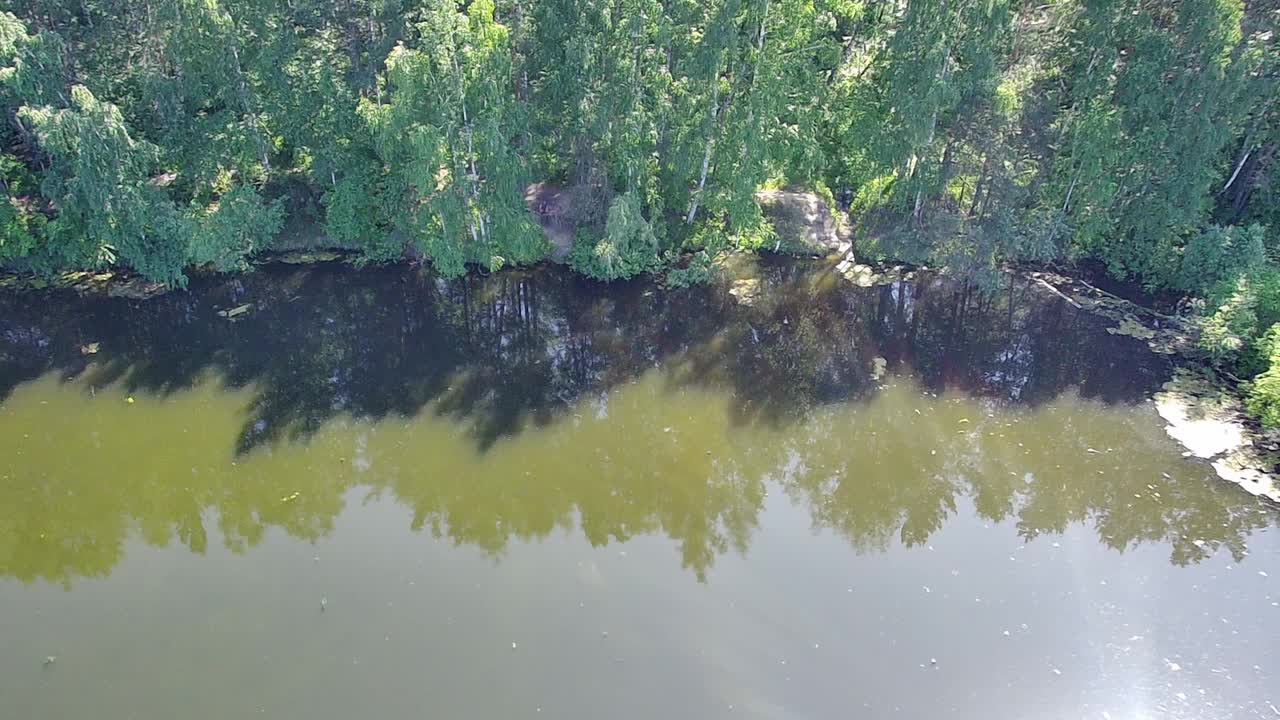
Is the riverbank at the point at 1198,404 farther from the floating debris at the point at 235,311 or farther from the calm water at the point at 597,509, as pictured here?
the floating debris at the point at 235,311

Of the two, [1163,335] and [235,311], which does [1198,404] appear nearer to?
[1163,335]

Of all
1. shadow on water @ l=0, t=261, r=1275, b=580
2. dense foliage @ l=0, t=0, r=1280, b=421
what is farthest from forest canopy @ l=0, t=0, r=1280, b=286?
shadow on water @ l=0, t=261, r=1275, b=580

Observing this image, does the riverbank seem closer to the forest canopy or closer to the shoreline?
the shoreline

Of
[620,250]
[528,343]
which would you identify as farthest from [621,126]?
[528,343]

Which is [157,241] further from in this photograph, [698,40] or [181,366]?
[698,40]

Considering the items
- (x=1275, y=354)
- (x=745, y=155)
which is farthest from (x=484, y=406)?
(x=1275, y=354)

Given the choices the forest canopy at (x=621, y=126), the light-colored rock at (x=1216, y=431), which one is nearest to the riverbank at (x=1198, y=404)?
the light-colored rock at (x=1216, y=431)
